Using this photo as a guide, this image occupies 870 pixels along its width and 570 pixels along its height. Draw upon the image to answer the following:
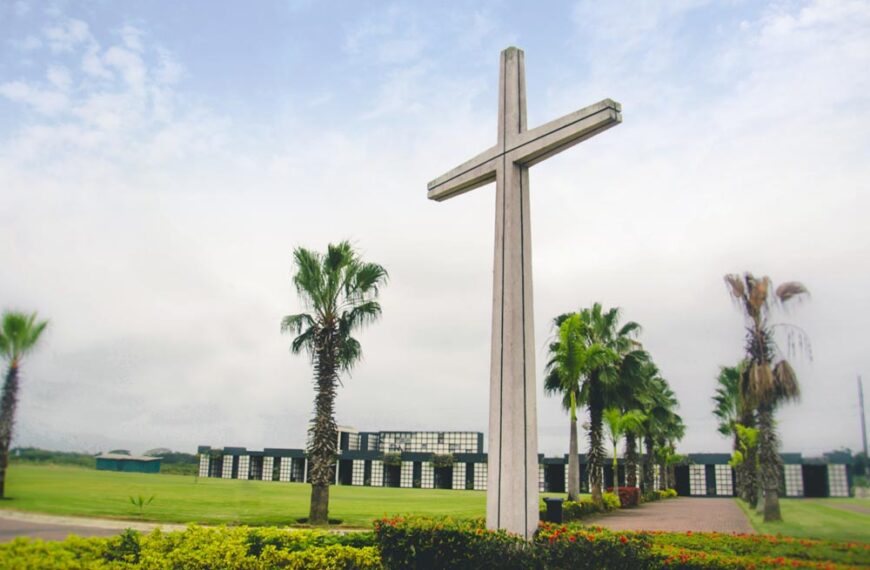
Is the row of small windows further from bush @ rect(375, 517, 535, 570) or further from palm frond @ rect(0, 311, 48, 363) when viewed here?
palm frond @ rect(0, 311, 48, 363)

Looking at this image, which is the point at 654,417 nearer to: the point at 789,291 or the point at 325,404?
the point at 325,404

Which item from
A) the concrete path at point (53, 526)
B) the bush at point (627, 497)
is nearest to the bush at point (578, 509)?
the bush at point (627, 497)

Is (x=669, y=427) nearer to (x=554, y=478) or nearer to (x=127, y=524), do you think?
(x=554, y=478)

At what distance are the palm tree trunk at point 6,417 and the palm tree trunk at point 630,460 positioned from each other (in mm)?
33528

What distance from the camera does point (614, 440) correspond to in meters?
33.0

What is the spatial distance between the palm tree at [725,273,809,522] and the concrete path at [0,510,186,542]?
9956 mm

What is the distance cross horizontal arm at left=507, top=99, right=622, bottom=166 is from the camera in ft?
27.8

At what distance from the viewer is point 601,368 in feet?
88.8

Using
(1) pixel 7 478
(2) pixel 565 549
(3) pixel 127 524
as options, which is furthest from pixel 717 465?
(1) pixel 7 478

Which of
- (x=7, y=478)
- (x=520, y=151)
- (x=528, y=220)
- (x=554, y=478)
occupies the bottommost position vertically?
(x=554, y=478)

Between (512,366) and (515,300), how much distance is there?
93cm

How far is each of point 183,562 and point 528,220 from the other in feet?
21.2

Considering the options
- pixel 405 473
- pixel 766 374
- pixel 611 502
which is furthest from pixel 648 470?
pixel 766 374

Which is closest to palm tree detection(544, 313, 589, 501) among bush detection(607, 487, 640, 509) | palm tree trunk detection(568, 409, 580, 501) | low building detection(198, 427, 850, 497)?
palm tree trunk detection(568, 409, 580, 501)
